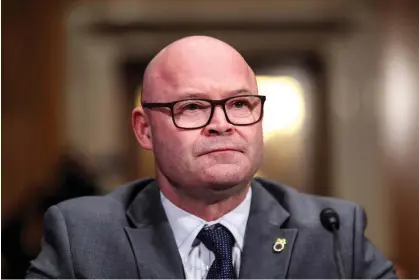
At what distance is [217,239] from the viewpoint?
2.56 ft

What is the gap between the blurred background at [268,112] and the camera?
99 cm

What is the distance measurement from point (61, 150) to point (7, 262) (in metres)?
0.21

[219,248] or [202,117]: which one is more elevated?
[202,117]

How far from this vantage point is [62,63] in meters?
1.06

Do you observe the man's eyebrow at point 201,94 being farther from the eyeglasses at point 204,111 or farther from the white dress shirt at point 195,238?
the white dress shirt at point 195,238

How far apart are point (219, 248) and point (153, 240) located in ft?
0.28

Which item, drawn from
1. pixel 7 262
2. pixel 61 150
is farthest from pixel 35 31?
pixel 7 262

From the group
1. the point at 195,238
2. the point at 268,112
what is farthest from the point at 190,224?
the point at 268,112

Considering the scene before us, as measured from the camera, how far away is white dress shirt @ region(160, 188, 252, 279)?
78 cm

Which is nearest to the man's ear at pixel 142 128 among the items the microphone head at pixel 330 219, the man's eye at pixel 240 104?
the man's eye at pixel 240 104

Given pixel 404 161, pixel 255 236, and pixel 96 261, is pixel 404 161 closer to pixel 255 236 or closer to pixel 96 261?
pixel 255 236

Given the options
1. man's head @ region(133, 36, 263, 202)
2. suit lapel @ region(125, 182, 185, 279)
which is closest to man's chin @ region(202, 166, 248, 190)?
man's head @ region(133, 36, 263, 202)

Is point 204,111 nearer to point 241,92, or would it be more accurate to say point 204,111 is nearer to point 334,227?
point 241,92

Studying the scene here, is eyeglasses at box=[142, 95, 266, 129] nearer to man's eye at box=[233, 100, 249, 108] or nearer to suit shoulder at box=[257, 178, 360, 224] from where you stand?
man's eye at box=[233, 100, 249, 108]
